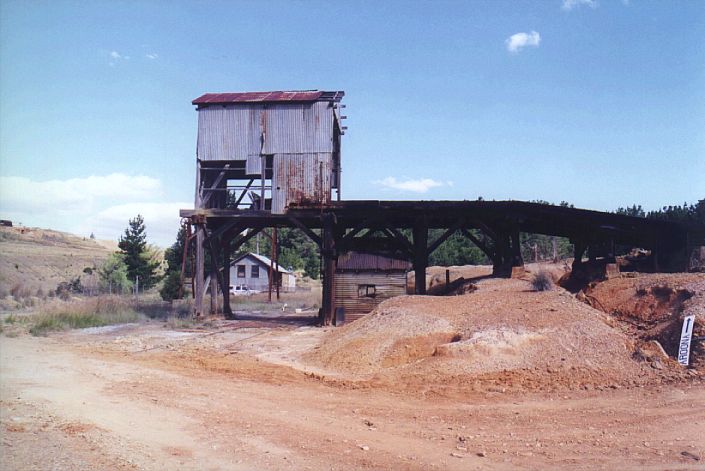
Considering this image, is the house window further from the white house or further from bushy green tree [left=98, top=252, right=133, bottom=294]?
the white house

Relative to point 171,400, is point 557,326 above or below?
above

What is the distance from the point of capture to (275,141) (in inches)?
1079

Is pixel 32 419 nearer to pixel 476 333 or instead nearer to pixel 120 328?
pixel 476 333

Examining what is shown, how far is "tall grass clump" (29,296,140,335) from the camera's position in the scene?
76.3ft

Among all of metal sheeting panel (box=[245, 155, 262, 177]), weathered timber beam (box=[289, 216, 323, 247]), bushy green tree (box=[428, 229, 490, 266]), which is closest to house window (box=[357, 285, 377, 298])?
weathered timber beam (box=[289, 216, 323, 247])

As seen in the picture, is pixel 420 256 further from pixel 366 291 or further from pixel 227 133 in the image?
pixel 227 133

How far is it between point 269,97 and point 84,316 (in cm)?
1271

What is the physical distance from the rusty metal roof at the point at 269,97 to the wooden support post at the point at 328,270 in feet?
18.8

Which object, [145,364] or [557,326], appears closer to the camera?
[557,326]

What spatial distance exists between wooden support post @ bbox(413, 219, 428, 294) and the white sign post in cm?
1366

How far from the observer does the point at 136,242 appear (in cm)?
5438

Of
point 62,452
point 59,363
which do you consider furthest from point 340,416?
point 59,363

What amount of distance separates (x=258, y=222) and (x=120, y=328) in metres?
7.73

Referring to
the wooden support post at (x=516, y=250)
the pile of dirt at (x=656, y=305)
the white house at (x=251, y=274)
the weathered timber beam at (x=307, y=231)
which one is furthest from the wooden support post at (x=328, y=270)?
the white house at (x=251, y=274)
